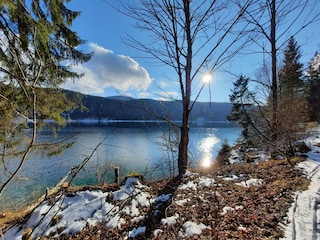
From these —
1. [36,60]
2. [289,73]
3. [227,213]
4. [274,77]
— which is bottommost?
[227,213]

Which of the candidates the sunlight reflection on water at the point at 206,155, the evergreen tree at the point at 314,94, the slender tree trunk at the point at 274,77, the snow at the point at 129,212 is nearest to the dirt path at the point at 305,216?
the snow at the point at 129,212

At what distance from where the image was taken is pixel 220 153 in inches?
691

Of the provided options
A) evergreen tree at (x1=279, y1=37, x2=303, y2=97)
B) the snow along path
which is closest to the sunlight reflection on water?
evergreen tree at (x1=279, y1=37, x2=303, y2=97)

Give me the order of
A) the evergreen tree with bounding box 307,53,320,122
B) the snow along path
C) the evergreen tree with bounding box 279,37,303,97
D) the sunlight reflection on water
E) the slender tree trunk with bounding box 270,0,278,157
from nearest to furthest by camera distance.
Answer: the snow along path
the slender tree trunk with bounding box 270,0,278,157
the evergreen tree with bounding box 279,37,303,97
the sunlight reflection on water
the evergreen tree with bounding box 307,53,320,122

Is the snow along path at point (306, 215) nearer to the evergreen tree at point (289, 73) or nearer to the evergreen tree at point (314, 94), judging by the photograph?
the evergreen tree at point (289, 73)

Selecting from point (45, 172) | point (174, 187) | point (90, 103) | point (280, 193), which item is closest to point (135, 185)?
point (174, 187)

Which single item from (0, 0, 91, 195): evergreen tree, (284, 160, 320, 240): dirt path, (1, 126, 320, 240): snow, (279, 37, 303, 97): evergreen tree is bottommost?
(1, 126, 320, 240): snow

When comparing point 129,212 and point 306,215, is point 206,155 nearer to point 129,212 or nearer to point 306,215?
point 129,212

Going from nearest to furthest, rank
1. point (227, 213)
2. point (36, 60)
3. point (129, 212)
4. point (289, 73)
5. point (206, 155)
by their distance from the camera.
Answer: point (36, 60) < point (227, 213) < point (129, 212) < point (289, 73) < point (206, 155)

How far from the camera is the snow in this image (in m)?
2.94

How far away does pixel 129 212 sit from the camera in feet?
12.7

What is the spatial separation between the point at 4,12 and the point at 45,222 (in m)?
3.79

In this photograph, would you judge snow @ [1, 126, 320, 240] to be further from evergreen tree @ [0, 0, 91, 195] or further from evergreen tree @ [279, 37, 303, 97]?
evergreen tree @ [279, 37, 303, 97]

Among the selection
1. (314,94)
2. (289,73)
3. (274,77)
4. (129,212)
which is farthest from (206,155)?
(314,94)
